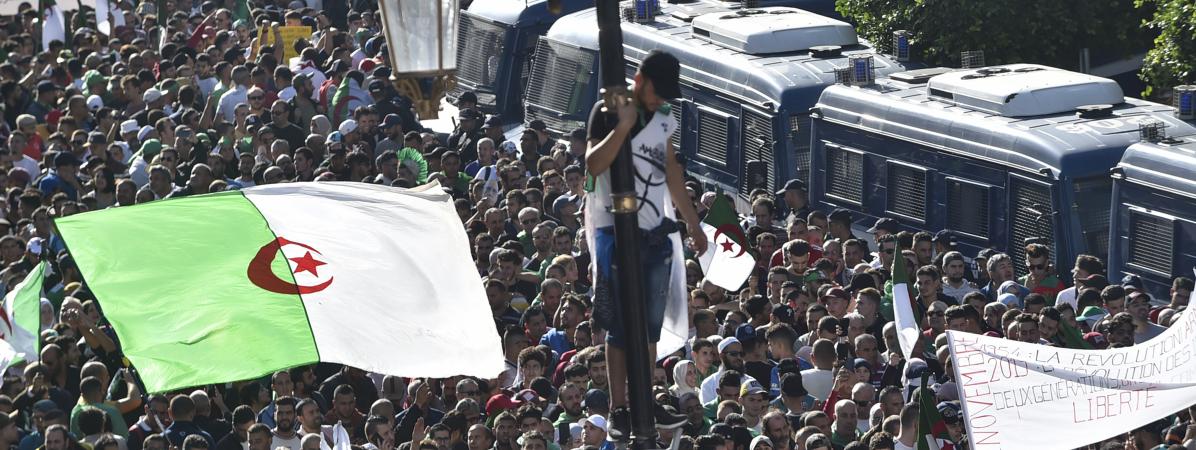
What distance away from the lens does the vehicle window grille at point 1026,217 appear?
15.6 metres

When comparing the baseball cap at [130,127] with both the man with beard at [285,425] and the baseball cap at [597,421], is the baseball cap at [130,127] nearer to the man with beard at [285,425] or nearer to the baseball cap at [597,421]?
the man with beard at [285,425]

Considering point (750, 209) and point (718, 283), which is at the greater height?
point (718, 283)

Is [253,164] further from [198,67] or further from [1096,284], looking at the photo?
[1096,284]

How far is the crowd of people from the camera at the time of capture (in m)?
11.9

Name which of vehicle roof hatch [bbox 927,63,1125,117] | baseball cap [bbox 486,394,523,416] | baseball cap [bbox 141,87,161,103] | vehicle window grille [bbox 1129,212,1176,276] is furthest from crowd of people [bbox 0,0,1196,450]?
vehicle roof hatch [bbox 927,63,1125,117]

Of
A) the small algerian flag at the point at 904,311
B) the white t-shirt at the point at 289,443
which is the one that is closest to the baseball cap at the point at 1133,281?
the small algerian flag at the point at 904,311

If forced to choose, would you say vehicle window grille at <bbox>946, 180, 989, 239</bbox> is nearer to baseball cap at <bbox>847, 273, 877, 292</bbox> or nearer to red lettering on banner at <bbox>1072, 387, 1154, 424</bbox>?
baseball cap at <bbox>847, 273, 877, 292</bbox>

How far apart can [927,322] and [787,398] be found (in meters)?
1.83

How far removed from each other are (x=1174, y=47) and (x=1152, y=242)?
452 cm

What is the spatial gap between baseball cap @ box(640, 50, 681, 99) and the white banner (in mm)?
3657

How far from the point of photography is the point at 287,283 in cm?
1083

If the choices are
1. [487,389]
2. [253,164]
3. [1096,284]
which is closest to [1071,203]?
[1096,284]

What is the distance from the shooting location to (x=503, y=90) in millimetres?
23016

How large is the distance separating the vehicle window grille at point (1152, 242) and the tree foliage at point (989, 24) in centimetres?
656
